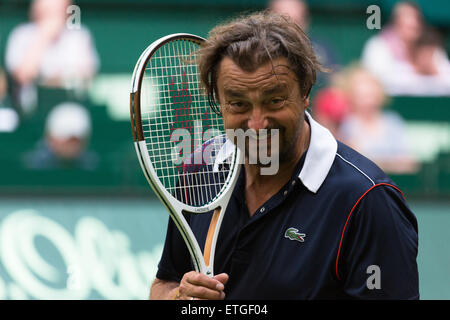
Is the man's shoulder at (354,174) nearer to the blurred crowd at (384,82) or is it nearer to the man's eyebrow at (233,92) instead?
the man's eyebrow at (233,92)

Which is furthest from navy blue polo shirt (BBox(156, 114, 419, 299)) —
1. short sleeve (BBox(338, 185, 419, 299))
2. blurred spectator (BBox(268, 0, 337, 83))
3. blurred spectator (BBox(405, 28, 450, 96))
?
blurred spectator (BBox(405, 28, 450, 96))

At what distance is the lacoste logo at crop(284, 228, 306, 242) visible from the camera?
2.24 metres

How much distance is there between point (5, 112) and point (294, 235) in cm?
442

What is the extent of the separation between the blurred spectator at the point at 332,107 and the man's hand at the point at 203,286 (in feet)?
13.7

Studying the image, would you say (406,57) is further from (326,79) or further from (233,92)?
(233,92)

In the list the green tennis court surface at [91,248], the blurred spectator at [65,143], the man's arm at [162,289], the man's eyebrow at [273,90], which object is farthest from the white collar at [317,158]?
the blurred spectator at [65,143]

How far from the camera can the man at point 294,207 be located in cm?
214

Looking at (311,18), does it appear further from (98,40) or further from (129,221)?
(129,221)

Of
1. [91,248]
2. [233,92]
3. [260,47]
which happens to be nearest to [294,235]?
[233,92]

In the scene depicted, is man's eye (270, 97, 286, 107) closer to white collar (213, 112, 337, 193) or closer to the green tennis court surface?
white collar (213, 112, 337, 193)

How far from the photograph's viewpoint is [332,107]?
636 cm

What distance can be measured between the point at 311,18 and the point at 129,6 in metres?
1.61

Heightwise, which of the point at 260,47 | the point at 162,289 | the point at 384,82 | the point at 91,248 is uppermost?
the point at 384,82
